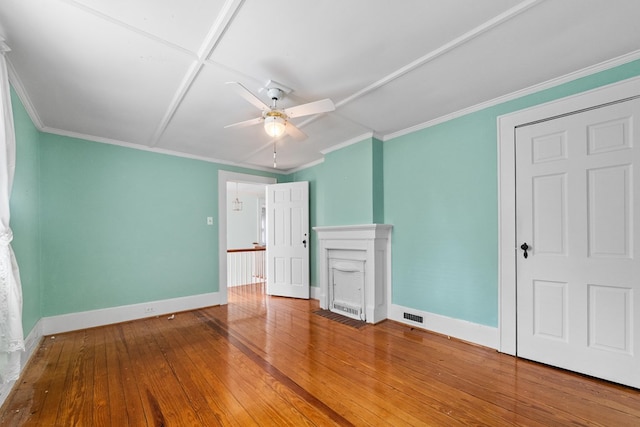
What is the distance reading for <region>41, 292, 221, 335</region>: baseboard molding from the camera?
3.24 m

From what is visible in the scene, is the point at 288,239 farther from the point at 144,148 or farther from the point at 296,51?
the point at 296,51

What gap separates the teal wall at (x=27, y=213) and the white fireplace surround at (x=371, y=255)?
11.0 ft

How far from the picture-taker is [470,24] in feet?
5.57

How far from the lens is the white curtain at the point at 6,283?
5.66ft

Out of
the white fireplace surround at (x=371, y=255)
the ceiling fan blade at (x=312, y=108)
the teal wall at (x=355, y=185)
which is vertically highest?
the ceiling fan blade at (x=312, y=108)

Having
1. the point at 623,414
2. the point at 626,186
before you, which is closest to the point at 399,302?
the point at 623,414

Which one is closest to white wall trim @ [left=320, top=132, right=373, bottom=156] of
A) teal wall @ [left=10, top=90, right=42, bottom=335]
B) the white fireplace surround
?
the white fireplace surround

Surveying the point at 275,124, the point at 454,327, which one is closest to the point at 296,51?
the point at 275,124

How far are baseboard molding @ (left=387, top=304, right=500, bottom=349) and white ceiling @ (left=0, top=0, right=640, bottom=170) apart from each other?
2340 millimetres

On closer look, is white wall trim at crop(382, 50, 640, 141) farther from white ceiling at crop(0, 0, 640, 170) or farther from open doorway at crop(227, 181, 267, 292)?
open doorway at crop(227, 181, 267, 292)

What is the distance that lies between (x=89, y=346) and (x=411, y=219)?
396cm

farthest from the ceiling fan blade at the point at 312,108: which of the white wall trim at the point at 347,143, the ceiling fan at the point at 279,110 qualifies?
the white wall trim at the point at 347,143

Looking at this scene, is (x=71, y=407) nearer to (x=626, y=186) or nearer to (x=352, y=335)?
(x=352, y=335)

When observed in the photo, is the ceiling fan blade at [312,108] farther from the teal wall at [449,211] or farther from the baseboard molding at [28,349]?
the baseboard molding at [28,349]
